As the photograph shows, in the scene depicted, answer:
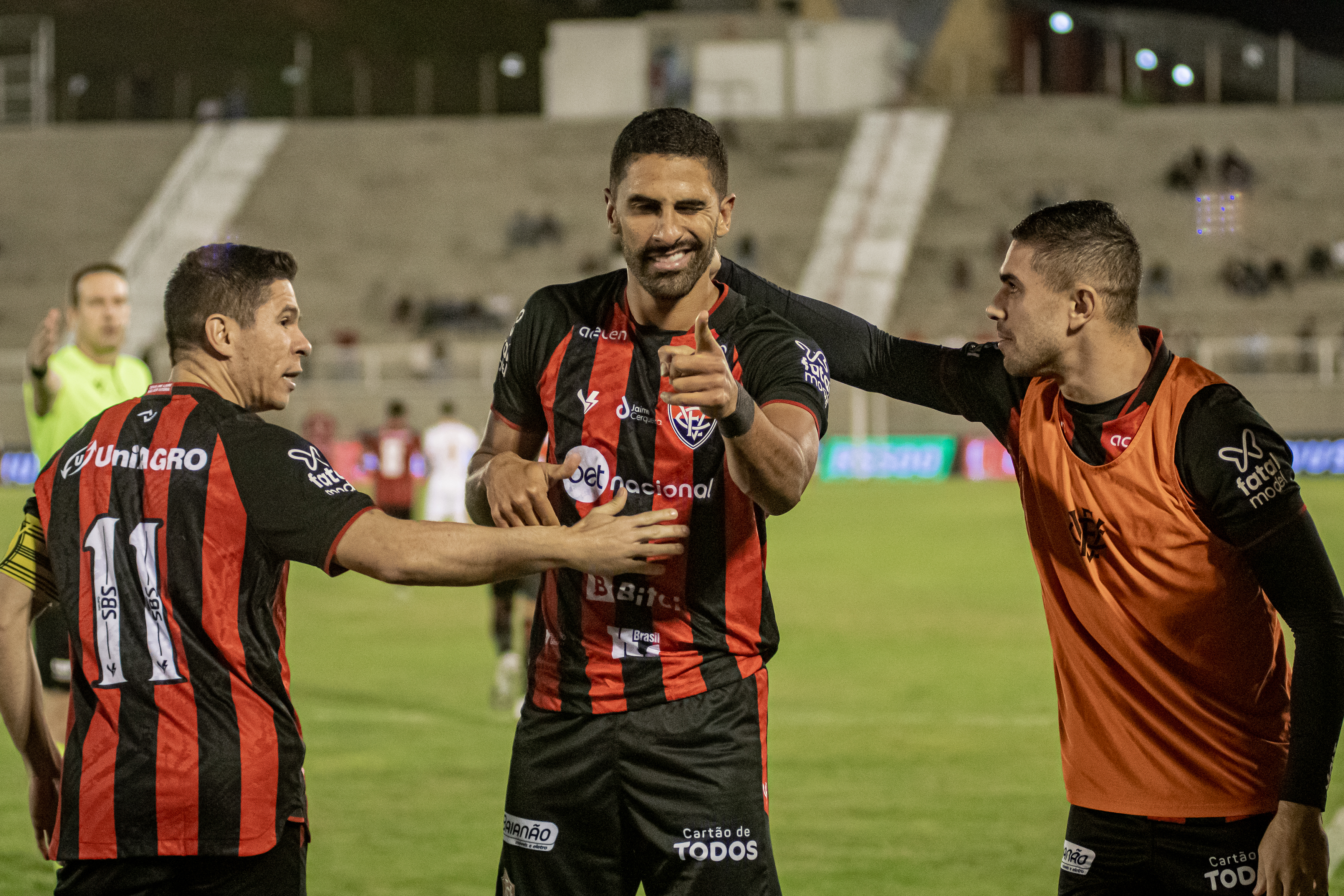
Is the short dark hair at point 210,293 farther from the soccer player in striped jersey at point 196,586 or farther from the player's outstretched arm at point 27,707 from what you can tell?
the player's outstretched arm at point 27,707

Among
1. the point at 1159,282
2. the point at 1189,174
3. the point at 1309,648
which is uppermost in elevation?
Result: the point at 1189,174

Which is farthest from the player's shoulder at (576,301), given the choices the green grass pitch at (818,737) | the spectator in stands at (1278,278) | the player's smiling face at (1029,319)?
the spectator in stands at (1278,278)

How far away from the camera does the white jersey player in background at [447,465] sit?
1744 centimetres

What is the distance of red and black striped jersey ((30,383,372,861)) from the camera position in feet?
11.3

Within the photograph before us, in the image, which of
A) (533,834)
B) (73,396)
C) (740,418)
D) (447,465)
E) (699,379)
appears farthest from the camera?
(447,465)

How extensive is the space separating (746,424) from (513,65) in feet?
174

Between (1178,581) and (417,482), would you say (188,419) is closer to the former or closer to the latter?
(1178,581)

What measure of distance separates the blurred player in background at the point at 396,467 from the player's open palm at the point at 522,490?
44.8ft

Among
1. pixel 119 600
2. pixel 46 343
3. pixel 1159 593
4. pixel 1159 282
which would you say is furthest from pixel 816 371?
pixel 1159 282

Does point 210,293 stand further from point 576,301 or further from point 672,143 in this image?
point 672,143

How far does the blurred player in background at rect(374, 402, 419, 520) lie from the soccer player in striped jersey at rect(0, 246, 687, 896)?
537 inches

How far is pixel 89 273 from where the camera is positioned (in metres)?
7.71

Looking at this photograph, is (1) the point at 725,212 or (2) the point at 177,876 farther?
(1) the point at 725,212

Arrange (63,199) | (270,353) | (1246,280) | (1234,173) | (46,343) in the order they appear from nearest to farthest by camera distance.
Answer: (270,353) < (46,343) < (1246,280) < (1234,173) < (63,199)
